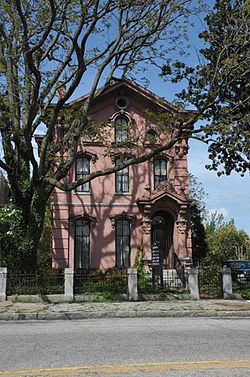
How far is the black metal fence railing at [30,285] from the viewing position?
15445mm

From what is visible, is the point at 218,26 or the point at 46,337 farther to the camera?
the point at 218,26

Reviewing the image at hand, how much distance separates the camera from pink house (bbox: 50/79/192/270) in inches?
853

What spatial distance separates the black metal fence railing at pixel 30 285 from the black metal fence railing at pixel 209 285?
6.53 metres

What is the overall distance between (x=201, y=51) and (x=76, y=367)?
54.5 ft

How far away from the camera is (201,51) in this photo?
716 inches

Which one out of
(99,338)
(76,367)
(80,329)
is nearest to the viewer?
(76,367)

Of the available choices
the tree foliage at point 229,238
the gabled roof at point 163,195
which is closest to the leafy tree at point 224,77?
the gabled roof at point 163,195

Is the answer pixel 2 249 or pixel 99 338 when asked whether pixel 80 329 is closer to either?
pixel 99 338

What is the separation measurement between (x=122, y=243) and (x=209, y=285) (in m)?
6.67

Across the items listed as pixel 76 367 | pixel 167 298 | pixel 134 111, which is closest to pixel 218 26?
pixel 134 111

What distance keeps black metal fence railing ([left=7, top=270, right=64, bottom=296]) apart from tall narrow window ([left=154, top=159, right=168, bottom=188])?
385 inches

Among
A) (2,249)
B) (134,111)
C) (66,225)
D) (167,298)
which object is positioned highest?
(134,111)

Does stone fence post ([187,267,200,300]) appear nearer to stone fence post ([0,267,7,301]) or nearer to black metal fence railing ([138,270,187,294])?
black metal fence railing ([138,270,187,294])

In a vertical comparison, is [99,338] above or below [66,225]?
below
